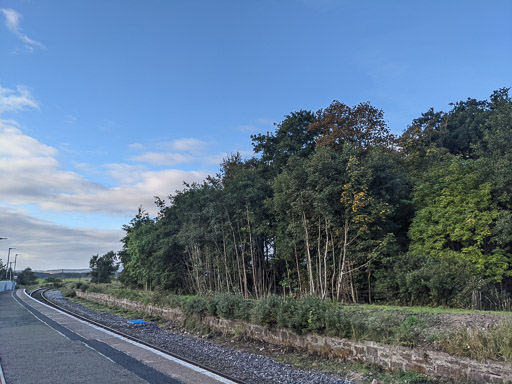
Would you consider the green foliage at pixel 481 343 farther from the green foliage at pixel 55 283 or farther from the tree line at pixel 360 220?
the green foliage at pixel 55 283

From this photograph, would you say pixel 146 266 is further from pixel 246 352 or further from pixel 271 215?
pixel 246 352

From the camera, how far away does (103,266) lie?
50594 mm

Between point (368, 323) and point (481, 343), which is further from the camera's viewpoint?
point (368, 323)

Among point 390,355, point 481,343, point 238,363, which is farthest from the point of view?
point 238,363

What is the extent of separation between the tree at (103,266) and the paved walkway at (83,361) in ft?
131

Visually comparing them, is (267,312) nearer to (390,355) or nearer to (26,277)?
(390,355)

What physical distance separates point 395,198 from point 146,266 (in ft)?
63.2

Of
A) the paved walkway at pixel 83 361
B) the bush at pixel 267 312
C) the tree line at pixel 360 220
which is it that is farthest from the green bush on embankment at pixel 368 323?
the tree line at pixel 360 220

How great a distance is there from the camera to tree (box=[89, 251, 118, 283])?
50.3m

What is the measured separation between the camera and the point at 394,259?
1405 centimetres

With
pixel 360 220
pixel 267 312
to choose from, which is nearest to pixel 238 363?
pixel 267 312

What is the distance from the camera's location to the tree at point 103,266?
165 ft

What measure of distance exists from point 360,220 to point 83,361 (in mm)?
10264

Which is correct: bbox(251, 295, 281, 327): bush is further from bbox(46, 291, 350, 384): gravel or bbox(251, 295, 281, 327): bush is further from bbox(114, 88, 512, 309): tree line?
bbox(114, 88, 512, 309): tree line
